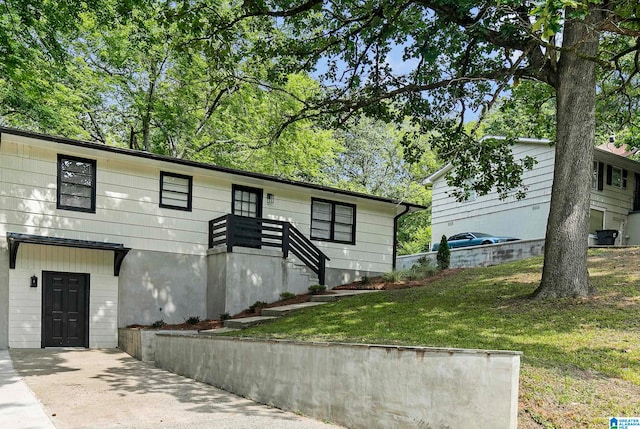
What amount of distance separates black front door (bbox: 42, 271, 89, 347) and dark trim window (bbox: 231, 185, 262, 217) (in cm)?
500

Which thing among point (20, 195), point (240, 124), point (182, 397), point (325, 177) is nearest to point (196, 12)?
point (20, 195)

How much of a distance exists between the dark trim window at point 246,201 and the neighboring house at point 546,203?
33.4 ft

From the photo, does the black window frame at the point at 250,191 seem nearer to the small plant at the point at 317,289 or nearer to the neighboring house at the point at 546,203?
the small plant at the point at 317,289

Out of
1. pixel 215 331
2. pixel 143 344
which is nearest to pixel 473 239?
pixel 215 331

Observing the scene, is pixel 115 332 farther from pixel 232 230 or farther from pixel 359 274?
pixel 359 274

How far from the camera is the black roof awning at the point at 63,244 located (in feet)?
38.5

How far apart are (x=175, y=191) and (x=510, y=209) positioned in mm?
15162

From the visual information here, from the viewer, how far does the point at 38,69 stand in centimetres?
1675

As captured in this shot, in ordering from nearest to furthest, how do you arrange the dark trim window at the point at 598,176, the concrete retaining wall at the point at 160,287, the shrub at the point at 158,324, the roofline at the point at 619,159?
the shrub at the point at 158,324
the concrete retaining wall at the point at 160,287
the roofline at the point at 619,159
the dark trim window at the point at 598,176

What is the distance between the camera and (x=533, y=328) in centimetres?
741

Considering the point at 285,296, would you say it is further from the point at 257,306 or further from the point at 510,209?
the point at 510,209

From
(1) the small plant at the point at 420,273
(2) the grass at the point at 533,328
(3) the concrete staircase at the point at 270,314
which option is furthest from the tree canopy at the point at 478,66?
(3) the concrete staircase at the point at 270,314

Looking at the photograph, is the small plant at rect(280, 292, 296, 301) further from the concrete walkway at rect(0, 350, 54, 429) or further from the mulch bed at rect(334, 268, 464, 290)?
the concrete walkway at rect(0, 350, 54, 429)

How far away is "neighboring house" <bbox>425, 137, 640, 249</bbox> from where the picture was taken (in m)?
21.0
